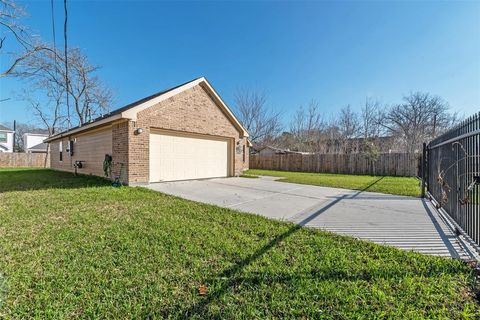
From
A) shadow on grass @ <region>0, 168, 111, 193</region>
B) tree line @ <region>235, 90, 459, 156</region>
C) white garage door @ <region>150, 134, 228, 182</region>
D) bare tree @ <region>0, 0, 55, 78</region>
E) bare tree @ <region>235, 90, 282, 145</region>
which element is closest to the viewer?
shadow on grass @ <region>0, 168, 111, 193</region>

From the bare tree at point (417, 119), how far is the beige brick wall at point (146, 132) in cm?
2550

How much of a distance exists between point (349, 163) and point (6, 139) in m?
51.8

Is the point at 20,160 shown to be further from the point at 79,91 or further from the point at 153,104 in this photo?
the point at 153,104

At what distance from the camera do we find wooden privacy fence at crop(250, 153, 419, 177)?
15.3 metres

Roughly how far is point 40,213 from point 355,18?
12457 mm

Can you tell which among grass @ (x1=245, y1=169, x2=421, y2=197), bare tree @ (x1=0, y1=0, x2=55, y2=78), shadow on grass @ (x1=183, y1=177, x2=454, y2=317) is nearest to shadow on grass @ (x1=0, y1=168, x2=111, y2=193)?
bare tree @ (x1=0, y1=0, x2=55, y2=78)

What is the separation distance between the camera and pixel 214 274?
2.34 metres

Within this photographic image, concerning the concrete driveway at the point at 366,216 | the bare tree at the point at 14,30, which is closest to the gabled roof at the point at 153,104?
the concrete driveway at the point at 366,216

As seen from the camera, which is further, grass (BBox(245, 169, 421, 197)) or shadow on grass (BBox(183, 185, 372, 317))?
grass (BBox(245, 169, 421, 197))

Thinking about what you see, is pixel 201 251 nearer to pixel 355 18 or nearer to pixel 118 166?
pixel 118 166

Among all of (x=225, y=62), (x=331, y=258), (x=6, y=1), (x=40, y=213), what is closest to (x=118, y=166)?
(x=40, y=213)

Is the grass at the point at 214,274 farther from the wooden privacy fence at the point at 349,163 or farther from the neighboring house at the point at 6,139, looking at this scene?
the neighboring house at the point at 6,139

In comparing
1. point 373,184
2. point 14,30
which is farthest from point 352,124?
point 14,30

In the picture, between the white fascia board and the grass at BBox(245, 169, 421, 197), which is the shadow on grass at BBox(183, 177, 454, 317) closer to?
the grass at BBox(245, 169, 421, 197)
